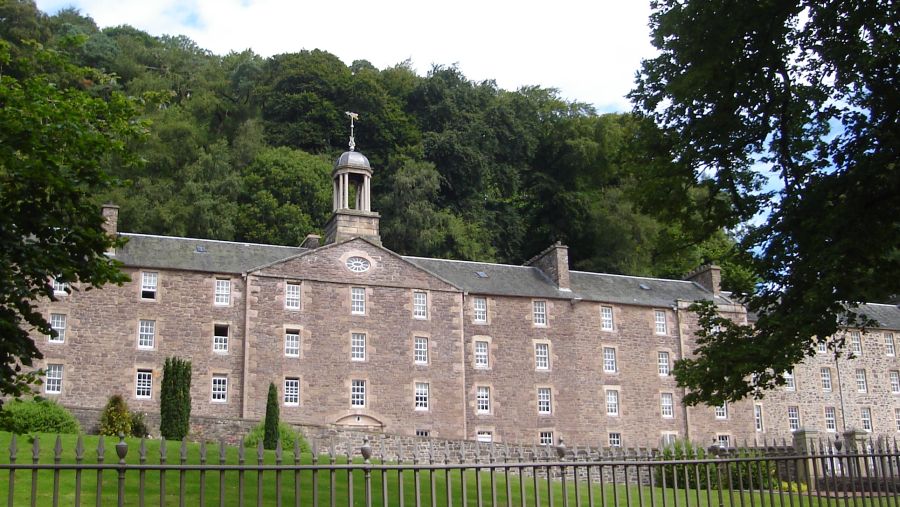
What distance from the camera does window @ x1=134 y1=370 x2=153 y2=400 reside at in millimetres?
37156

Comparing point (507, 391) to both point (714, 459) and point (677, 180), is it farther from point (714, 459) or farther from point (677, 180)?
point (714, 459)

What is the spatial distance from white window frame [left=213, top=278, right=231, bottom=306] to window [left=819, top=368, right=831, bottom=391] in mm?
31657

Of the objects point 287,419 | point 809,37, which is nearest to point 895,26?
point 809,37

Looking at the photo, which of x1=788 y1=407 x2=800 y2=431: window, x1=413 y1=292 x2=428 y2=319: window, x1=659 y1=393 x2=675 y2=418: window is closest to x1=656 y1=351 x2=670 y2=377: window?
x1=659 y1=393 x2=675 y2=418: window

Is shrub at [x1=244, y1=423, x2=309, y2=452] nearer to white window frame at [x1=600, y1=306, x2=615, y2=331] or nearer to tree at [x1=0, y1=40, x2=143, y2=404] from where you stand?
white window frame at [x1=600, y1=306, x2=615, y2=331]

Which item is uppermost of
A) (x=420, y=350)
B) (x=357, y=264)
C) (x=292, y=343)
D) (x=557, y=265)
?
(x=557, y=265)

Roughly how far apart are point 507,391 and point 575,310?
5.40m

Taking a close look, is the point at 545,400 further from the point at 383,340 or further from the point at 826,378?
the point at 826,378

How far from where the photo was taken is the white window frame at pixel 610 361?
146 ft

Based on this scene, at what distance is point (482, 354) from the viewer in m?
42.6

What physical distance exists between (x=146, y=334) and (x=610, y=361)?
69.6ft

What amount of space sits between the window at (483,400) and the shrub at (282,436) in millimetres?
10869

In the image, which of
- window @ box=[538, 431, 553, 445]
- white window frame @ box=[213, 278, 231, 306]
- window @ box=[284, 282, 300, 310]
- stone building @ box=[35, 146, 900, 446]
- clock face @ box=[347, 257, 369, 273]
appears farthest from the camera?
window @ box=[538, 431, 553, 445]

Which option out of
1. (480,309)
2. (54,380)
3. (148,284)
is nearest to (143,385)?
(54,380)
